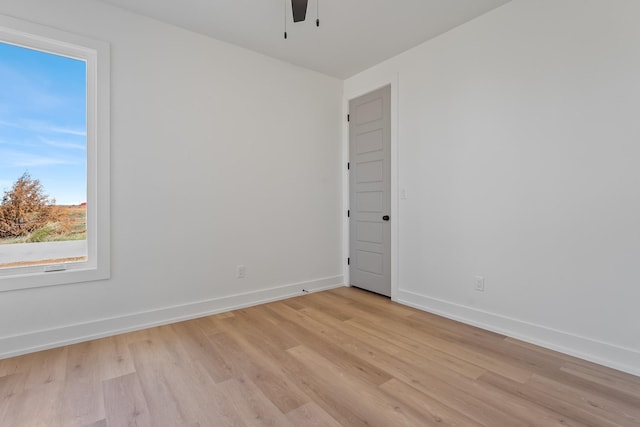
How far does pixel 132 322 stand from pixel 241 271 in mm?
1057

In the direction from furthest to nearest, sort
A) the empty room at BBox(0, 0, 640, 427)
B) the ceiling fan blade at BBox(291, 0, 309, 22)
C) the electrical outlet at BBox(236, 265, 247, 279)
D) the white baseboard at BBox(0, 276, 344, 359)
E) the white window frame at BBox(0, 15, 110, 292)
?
the electrical outlet at BBox(236, 265, 247, 279), the white window frame at BBox(0, 15, 110, 292), the white baseboard at BBox(0, 276, 344, 359), the ceiling fan blade at BBox(291, 0, 309, 22), the empty room at BBox(0, 0, 640, 427)

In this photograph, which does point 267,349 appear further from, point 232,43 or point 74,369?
point 232,43

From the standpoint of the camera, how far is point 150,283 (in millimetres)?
2713

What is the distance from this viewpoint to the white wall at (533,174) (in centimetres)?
200

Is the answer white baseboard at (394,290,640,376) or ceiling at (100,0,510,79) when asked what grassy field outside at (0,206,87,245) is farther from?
white baseboard at (394,290,640,376)

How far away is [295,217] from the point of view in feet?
12.1

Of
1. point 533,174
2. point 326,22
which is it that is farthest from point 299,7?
point 533,174

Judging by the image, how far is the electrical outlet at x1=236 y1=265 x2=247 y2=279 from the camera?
3.21 m

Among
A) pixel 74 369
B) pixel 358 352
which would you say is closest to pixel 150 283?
pixel 74 369

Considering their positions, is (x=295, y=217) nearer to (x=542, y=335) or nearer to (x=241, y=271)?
(x=241, y=271)

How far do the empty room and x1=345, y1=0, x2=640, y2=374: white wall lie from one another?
15 millimetres

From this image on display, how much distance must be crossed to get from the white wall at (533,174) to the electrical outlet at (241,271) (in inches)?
71.4

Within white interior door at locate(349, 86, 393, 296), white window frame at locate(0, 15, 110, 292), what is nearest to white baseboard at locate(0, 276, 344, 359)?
white window frame at locate(0, 15, 110, 292)

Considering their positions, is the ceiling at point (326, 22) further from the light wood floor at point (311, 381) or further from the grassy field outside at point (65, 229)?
the light wood floor at point (311, 381)
